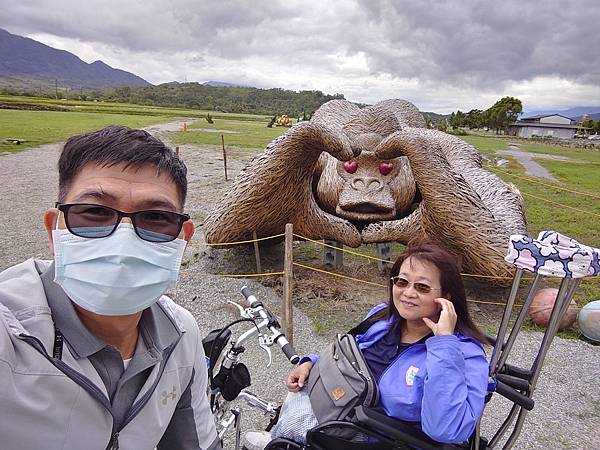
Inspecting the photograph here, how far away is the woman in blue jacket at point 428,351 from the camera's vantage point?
5.37 feet

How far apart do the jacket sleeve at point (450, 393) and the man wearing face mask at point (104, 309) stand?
91 centimetres

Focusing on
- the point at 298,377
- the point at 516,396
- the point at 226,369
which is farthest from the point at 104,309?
the point at 516,396

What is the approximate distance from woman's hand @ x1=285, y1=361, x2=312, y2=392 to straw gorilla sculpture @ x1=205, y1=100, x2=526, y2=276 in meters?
2.97

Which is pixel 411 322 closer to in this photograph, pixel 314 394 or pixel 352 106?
pixel 314 394

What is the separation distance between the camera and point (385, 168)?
607 cm

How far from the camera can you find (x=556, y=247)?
158cm

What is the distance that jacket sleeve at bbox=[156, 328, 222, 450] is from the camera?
1376 millimetres

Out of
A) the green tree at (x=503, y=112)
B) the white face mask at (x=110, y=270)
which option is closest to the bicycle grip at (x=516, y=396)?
the white face mask at (x=110, y=270)

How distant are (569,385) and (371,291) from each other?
2345mm

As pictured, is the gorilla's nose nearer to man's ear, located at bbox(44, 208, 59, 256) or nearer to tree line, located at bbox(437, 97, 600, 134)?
man's ear, located at bbox(44, 208, 59, 256)

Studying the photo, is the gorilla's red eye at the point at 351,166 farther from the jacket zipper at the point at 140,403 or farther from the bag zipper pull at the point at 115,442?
the bag zipper pull at the point at 115,442

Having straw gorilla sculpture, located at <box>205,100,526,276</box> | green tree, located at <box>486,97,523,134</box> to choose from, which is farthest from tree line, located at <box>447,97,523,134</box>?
straw gorilla sculpture, located at <box>205,100,526,276</box>

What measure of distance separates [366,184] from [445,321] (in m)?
4.31

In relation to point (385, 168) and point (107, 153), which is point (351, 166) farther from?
point (107, 153)
